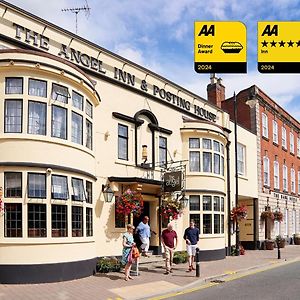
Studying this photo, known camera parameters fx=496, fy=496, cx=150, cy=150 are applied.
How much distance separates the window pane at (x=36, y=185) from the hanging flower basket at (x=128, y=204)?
4.14m

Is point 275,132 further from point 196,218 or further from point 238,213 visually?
point 196,218

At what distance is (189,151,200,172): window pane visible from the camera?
886 inches

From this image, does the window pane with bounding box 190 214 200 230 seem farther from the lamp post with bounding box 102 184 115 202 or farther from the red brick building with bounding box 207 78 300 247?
the red brick building with bounding box 207 78 300 247

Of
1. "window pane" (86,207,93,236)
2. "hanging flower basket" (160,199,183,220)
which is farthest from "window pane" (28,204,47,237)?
"hanging flower basket" (160,199,183,220)

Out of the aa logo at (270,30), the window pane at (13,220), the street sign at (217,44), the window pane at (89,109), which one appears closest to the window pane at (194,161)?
the window pane at (89,109)

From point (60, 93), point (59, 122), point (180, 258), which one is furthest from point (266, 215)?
point (60, 93)

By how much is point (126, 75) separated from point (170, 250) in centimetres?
702

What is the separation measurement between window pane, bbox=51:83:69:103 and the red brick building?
14.6 m

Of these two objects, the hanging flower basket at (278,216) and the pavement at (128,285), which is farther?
the hanging flower basket at (278,216)

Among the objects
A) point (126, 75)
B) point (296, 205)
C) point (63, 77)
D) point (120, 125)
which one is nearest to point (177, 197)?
point (120, 125)

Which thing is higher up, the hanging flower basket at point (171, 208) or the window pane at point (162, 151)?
the window pane at point (162, 151)

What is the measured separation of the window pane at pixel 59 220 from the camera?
46.5ft

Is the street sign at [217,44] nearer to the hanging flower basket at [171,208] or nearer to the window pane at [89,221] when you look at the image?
the window pane at [89,221]

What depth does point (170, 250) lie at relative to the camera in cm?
1675
